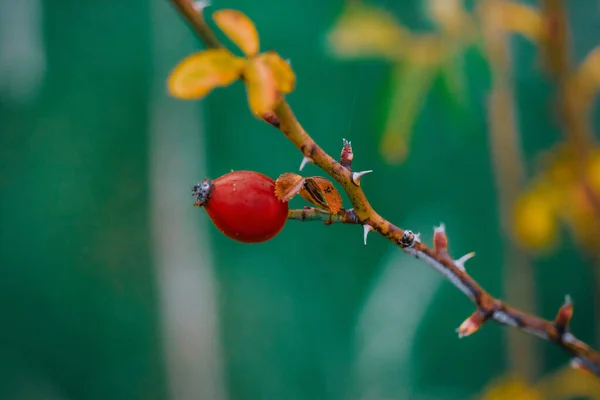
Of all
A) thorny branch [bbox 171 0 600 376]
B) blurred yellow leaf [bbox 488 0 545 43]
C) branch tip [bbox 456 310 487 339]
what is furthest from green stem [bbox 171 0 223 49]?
blurred yellow leaf [bbox 488 0 545 43]

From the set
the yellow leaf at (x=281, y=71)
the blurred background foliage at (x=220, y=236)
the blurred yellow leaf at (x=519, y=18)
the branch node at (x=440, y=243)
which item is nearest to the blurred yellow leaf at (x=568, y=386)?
the blurred background foliage at (x=220, y=236)

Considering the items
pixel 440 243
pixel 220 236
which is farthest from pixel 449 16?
pixel 220 236

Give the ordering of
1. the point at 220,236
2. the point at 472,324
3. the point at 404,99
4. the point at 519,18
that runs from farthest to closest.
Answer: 1. the point at 220,236
2. the point at 519,18
3. the point at 404,99
4. the point at 472,324

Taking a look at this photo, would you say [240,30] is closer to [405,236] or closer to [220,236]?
[405,236]

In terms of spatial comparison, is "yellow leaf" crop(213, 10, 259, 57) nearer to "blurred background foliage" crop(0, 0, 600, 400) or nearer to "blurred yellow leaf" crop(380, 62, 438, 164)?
"blurred yellow leaf" crop(380, 62, 438, 164)

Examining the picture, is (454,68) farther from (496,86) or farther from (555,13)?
(496,86)

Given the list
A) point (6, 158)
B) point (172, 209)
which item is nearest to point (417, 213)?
point (172, 209)

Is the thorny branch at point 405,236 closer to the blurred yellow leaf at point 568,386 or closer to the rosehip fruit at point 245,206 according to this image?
→ the rosehip fruit at point 245,206
